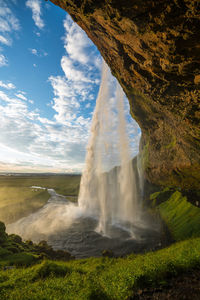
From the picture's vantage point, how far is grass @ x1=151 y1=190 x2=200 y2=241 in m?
19.0

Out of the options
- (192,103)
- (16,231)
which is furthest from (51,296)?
(16,231)

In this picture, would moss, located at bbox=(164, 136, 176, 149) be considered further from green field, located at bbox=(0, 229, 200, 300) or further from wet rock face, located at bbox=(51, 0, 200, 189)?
green field, located at bbox=(0, 229, 200, 300)

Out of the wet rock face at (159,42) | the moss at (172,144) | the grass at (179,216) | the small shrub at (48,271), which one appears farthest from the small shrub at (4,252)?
the moss at (172,144)

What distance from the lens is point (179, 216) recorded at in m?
23.4

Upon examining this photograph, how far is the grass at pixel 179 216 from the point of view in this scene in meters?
19.0

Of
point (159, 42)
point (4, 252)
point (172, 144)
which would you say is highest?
point (159, 42)

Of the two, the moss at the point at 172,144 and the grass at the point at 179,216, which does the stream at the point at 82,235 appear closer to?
the grass at the point at 179,216

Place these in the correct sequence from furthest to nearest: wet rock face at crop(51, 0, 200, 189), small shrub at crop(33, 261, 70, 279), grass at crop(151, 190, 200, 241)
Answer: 1. grass at crop(151, 190, 200, 241)
2. small shrub at crop(33, 261, 70, 279)
3. wet rock face at crop(51, 0, 200, 189)

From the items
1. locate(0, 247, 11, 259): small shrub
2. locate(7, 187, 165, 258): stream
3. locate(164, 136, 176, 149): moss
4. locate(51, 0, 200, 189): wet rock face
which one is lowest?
locate(7, 187, 165, 258): stream

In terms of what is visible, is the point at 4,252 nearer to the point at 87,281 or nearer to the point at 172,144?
the point at 87,281

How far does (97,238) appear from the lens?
71.8 ft

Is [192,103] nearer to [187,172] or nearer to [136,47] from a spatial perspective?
[136,47]

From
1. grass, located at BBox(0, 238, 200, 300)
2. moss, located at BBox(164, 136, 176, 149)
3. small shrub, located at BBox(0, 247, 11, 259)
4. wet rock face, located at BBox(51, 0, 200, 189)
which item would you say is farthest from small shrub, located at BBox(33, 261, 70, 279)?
moss, located at BBox(164, 136, 176, 149)

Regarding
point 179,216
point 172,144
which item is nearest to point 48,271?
point 179,216
